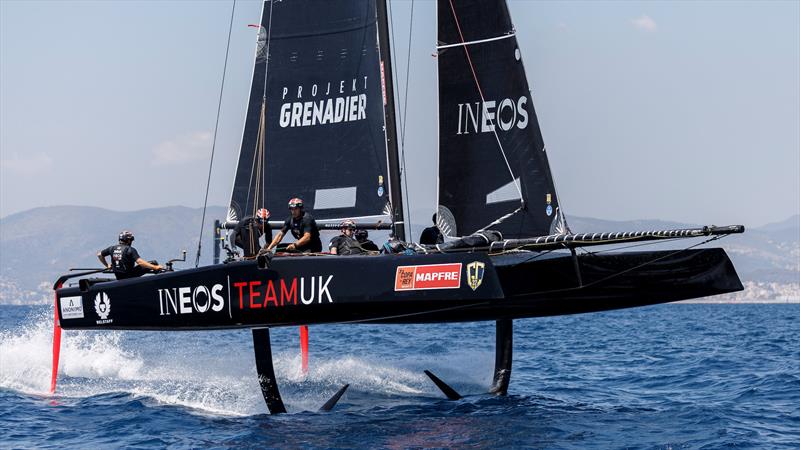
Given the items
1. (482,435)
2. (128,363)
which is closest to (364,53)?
(482,435)

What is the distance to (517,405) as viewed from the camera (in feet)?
A: 39.1

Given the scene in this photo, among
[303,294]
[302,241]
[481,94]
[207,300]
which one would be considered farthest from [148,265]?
[481,94]

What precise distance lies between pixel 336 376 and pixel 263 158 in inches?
122

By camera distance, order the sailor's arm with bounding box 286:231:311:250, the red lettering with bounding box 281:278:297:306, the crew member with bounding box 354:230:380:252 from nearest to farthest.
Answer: the red lettering with bounding box 281:278:297:306, the sailor's arm with bounding box 286:231:311:250, the crew member with bounding box 354:230:380:252

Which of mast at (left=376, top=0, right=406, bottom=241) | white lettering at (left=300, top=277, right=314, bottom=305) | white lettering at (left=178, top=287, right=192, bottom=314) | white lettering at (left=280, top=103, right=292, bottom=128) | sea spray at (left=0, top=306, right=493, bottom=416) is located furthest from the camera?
white lettering at (left=280, top=103, right=292, bottom=128)

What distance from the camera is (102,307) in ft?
40.3

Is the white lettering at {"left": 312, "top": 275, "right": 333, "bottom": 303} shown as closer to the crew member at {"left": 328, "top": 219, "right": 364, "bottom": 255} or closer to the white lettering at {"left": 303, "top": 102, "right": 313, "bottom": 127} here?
the crew member at {"left": 328, "top": 219, "right": 364, "bottom": 255}

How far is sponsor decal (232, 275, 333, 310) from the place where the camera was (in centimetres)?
1021

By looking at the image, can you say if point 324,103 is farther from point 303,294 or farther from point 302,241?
point 303,294

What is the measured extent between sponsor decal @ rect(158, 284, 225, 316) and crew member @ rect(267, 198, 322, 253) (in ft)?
2.76

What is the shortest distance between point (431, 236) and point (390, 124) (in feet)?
5.58

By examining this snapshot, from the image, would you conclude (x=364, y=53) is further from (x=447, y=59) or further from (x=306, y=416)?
(x=306, y=416)

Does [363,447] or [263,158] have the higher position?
→ [263,158]

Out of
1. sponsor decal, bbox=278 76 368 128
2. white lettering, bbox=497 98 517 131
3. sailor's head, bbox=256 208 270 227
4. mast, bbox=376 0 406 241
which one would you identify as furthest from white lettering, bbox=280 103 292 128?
white lettering, bbox=497 98 517 131
